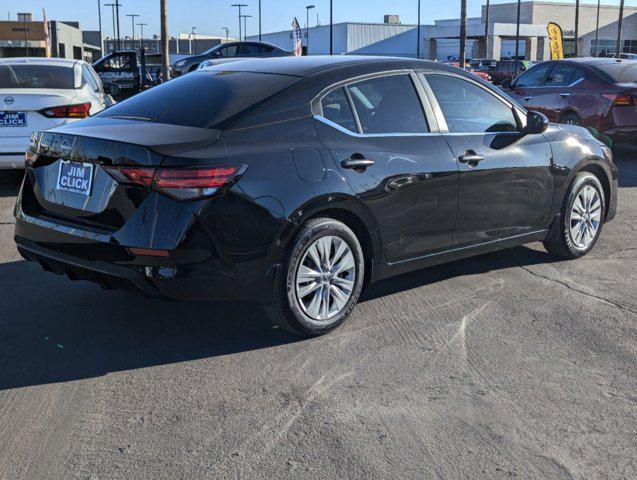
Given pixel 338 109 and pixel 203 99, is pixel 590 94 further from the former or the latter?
→ pixel 203 99

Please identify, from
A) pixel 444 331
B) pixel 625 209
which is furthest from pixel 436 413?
pixel 625 209

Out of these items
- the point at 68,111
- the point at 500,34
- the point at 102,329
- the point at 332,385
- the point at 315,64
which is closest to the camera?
the point at 332,385

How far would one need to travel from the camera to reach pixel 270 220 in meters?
4.40

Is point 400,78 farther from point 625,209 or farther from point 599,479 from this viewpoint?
point 625,209

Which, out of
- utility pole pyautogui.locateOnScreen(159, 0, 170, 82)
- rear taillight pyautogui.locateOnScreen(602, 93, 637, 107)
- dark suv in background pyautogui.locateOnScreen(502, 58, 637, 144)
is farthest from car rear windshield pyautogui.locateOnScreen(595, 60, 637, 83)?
utility pole pyautogui.locateOnScreen(159, 0, 170, 82)

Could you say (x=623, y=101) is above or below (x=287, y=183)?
above

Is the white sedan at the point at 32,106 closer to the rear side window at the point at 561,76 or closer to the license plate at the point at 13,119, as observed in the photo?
the license plate at the point at 13,119

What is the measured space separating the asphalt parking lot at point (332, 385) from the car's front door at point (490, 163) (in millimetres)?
490

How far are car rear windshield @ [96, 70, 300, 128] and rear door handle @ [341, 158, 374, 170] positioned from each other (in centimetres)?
59

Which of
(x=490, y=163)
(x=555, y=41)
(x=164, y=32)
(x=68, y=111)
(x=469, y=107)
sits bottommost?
(x=490, y=163)

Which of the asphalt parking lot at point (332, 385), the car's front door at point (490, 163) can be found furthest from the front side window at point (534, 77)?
the asphalt parking lot at point (332, 385)

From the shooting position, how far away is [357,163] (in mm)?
4824

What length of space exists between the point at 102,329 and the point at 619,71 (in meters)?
11.0

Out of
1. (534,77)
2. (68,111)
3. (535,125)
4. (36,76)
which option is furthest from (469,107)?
(534,77)
